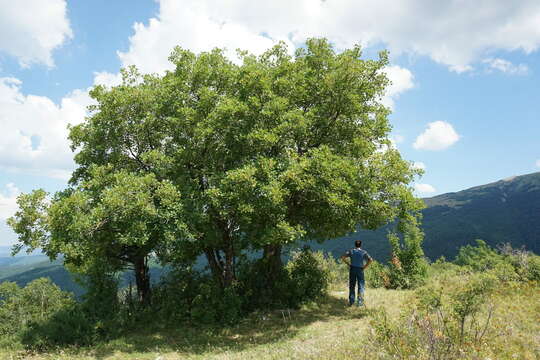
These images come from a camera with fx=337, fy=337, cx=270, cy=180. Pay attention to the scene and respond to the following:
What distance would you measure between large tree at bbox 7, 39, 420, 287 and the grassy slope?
3.01m

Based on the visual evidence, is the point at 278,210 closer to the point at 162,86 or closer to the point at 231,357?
the point at 231,357

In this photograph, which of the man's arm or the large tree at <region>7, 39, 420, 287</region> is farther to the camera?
the man's arm

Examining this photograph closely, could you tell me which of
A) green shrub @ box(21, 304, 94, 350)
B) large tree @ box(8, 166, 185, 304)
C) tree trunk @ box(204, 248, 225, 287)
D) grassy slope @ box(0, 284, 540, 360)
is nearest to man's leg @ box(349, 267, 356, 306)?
grassy slope @ box(0, 284, 540, 360)

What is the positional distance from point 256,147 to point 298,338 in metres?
7.10

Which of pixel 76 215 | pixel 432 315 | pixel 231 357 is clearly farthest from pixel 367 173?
pixel 76 215

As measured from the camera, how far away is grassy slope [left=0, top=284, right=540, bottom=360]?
849cm

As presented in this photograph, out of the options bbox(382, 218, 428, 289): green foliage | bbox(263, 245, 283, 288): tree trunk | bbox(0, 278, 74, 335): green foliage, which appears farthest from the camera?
bbox(0, 278, 74, 335): green foliage

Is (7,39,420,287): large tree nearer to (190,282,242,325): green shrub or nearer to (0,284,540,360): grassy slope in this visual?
(190,282,242,325): green shrub

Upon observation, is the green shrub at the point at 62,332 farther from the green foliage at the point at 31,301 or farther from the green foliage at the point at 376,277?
the green foliage at the point at 31,301

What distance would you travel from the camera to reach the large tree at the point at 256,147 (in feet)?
41.8

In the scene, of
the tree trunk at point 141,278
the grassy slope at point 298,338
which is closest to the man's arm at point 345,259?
the grassy slope at point 298,338

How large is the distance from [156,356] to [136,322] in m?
4.60

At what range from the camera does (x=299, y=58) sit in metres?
17.4

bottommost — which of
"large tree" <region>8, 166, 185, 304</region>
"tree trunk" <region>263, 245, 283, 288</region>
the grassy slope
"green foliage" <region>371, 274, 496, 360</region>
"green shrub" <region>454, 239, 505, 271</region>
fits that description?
"green shrub" <region>454, 239, 505, 271</region>
